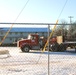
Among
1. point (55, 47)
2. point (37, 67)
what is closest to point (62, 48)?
point (55, 47)

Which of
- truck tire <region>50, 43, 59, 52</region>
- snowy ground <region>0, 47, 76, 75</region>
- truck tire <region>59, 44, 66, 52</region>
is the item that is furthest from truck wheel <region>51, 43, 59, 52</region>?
snowy ground <region>0, 47, 76, 75</region>

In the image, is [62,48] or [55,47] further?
[62,48]

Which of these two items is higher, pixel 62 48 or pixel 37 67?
pixel 62 48

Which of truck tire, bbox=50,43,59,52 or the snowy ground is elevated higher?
truck tire, bbox=50,43,59,52

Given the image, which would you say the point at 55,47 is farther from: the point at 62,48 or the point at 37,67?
the point at 37,67

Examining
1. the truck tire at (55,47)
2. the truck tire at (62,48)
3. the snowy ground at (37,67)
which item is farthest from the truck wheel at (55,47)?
the snowy ground at (37,67)

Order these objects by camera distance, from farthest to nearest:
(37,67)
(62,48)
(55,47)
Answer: (62,48) < (55,47) < (37,67)

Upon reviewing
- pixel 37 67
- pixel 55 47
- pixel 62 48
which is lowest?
pixel 37 67

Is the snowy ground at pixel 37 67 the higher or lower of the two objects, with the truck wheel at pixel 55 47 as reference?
lower

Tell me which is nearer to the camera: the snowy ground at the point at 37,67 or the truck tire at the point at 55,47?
the snowy ground at the point at 37,67

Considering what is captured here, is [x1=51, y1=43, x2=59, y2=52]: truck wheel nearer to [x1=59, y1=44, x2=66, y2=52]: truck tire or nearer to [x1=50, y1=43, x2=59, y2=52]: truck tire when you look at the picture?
[x1=50, y1=43, x2=59, y2=52]: truck tire

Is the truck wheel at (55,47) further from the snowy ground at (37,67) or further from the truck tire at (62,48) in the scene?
the snowy ground at (37,67)

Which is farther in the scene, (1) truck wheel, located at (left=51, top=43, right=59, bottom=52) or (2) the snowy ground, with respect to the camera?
(1) truck wheel, located at (left=51, top=43, right=59, bottom=52)

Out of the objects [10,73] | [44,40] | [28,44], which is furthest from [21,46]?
[10,73]
